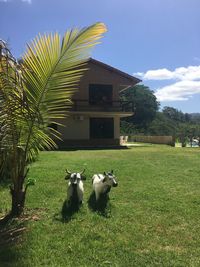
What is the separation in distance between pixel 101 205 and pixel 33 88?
272cm

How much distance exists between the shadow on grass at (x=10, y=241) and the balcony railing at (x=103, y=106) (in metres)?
20.3

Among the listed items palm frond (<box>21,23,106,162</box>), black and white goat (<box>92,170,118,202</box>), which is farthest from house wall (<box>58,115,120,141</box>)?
palm frond (<box>21,23,106,162</box>)

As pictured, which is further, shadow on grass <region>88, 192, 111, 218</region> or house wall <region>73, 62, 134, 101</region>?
house wall <region>73, 62, 134, 101</region>

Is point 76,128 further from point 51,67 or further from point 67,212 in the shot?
point 51,67

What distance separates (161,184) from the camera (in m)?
9.98

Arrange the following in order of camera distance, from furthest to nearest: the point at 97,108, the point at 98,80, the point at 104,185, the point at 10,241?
1. the point at 98,80
2. the point at 97,108
3. the point at 104,185
4. the point at 10,241

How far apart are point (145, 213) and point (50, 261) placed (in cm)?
270

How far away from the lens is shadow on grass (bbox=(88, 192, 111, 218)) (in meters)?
7.07

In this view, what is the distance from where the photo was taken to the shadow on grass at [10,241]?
4941mm

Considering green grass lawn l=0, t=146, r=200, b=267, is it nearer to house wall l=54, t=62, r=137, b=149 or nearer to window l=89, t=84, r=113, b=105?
house wall l=54, t=62, r=137, b=149

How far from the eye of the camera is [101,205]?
7.50 m

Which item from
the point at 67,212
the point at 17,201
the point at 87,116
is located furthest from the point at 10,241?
the point at 87,116

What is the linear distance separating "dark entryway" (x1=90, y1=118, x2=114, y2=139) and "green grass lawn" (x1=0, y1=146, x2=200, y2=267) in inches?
686

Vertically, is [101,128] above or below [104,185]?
above
